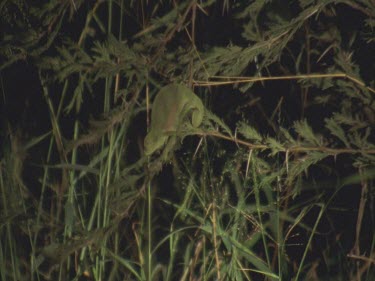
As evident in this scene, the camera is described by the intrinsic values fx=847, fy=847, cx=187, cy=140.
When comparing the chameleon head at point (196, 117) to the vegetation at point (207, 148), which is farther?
the vegetation at point (207, 148)

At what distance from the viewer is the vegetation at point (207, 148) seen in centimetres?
232

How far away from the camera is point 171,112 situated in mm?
2178

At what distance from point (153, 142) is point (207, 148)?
0.46 metres

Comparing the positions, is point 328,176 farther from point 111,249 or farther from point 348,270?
point 111,249

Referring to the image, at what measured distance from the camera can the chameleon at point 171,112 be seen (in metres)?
2.17

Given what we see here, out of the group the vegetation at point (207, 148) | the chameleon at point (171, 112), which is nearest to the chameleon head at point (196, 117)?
the chameleon at point (171, 112)

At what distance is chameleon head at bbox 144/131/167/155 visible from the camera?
2203 millimetres

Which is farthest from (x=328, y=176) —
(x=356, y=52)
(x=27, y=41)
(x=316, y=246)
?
(x=27, y=41)

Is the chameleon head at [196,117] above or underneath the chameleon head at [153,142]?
above

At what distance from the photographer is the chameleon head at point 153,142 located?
7.23ft

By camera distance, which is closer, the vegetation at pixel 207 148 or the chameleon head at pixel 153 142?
the chameleon head at pixel 153 142

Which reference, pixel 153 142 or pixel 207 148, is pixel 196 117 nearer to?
pixel 153 142

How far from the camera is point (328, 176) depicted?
2.73 m

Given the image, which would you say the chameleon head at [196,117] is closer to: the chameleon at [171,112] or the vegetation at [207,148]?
the chameleon at [171,112]
